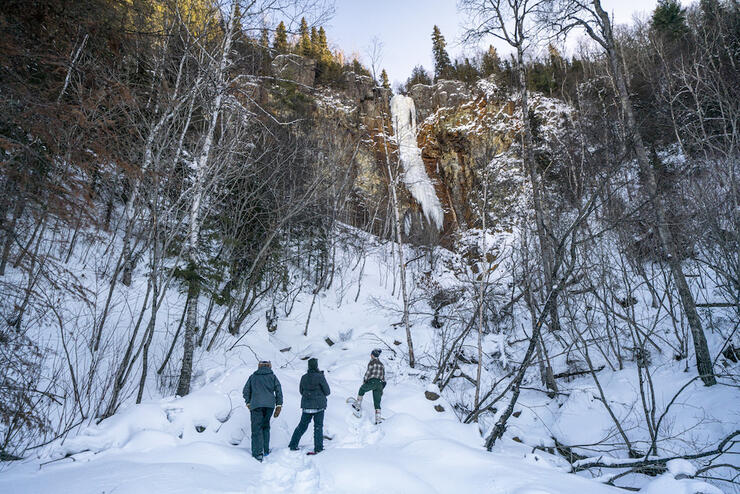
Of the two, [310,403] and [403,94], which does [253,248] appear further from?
[403,94]

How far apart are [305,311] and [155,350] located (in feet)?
18.5

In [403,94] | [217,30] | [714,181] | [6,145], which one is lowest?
[6,145]

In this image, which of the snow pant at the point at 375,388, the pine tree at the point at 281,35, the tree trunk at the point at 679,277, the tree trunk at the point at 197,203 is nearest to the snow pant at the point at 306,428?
the snow pant at the point at 375,388

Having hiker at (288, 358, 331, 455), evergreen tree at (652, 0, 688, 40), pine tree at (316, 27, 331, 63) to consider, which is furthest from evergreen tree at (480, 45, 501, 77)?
hiker at (288, 358, 331, 455)

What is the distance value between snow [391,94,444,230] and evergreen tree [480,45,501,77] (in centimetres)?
687

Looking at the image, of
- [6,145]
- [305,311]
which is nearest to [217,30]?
[6,145]

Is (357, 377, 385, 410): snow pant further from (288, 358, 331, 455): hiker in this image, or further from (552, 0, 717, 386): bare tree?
(552, 0, 717, 386): bare tree

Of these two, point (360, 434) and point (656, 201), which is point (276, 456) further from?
point (656, 201)

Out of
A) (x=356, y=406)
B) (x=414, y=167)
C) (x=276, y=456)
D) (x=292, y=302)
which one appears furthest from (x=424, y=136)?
(x=276, y=456)

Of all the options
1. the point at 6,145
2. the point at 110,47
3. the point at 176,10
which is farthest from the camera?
the point at 176,10

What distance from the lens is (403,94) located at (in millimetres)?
25031

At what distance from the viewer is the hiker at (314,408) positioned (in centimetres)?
512

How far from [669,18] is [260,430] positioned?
3335 centimetres

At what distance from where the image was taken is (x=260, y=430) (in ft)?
16.0
